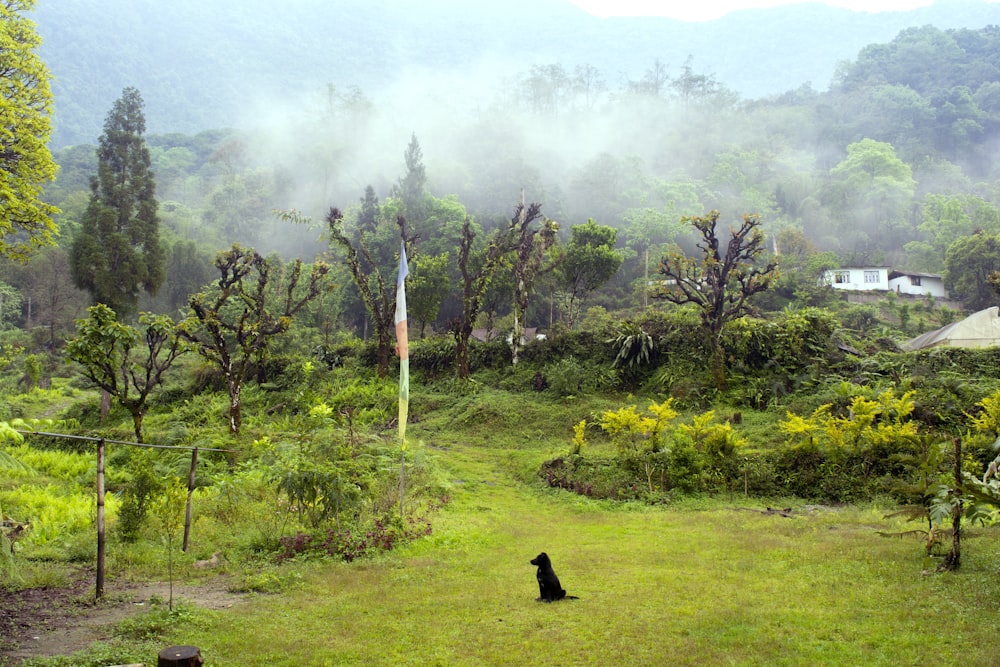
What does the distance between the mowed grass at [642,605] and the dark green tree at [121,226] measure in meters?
21.5

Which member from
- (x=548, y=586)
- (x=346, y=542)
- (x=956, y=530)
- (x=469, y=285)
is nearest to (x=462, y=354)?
(x=469, y=285)

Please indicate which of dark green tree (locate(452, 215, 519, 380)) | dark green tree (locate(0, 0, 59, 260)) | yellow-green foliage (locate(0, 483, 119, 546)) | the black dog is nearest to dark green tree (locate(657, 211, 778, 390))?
dark green tree (locate(452, 215, 519, 380))

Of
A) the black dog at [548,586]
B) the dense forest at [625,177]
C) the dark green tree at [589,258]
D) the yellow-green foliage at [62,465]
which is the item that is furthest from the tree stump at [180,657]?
the dense forest at [625,177]

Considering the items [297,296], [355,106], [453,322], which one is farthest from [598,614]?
[355,106]

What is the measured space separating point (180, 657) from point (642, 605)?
4.27 m

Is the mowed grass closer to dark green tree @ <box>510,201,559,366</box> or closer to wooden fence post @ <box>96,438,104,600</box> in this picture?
wooden fence post @ <box>96,438,104,600</box>

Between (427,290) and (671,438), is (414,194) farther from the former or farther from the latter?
(671,438)

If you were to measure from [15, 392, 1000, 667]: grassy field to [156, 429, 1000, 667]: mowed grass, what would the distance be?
2 cm

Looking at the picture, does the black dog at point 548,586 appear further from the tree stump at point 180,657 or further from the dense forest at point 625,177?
the dense forest at point 625,177

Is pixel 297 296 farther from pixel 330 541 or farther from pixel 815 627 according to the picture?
pixel 815 627

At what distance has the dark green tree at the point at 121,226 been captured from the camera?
84.7 ft

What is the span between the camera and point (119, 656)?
5.20 meters

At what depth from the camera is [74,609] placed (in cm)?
651

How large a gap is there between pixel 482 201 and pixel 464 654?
238 ft
